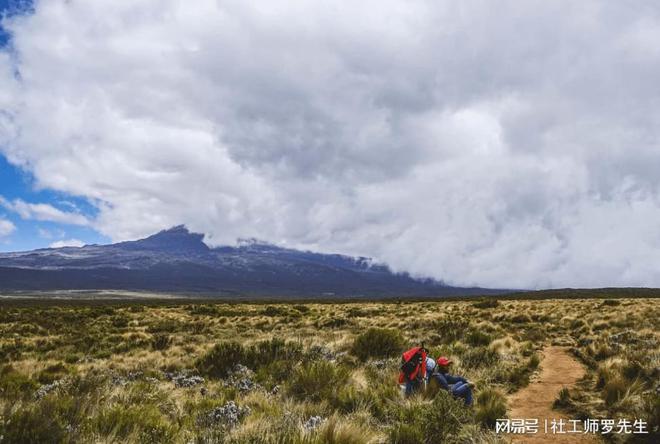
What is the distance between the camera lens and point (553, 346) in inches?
747

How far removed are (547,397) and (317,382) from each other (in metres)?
5.32

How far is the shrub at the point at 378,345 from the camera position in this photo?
16359 millimetres

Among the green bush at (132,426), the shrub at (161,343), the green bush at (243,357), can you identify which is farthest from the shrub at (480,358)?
the shrub at (161,343)

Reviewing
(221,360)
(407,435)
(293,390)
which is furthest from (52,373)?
(407,435)

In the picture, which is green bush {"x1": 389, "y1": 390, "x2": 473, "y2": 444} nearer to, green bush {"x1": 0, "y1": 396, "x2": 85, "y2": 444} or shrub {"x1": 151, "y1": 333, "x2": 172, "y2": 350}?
green bush {"x1": 0, "y1": 396, "x2": 85, "y2": 444}

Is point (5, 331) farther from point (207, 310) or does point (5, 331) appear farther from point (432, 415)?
point (432, 415)

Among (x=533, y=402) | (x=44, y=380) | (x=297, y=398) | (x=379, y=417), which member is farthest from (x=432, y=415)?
Result: (x=44, y=380)

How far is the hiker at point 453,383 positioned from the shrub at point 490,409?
0.94 feet

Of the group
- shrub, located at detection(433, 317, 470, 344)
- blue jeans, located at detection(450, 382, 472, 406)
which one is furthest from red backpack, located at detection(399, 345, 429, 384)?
shrub, located at detection(433, 317, 470, 344)

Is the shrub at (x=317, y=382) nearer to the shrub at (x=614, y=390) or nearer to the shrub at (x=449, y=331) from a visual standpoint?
the shrub at (x=614, y=390)

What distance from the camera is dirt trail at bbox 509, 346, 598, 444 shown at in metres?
7.71

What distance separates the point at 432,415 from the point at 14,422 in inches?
224

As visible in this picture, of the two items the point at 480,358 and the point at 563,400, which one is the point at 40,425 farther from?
the point at 480,358

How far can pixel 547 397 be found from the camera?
10531 millimetres
